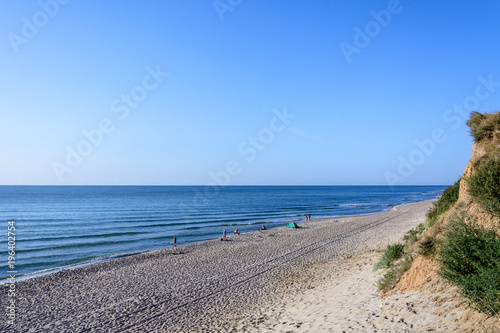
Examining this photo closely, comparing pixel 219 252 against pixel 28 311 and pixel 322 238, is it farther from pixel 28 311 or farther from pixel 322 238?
pixel 28 311

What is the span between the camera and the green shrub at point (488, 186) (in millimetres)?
7180

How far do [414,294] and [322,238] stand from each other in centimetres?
1791

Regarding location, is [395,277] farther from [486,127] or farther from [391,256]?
[486,127]

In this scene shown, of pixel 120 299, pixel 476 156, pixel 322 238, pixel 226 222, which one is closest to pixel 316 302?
pixel 476 156

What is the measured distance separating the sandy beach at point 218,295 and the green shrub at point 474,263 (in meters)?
0.80

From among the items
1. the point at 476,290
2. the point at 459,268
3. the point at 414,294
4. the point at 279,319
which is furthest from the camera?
the point at 279,319

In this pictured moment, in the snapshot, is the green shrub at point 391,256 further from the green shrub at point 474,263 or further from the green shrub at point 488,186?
the green shrub at point 474,263

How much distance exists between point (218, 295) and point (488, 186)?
29.5 feet

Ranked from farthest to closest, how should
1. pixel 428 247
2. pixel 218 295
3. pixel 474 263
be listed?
pixel 218 295
pixel 428 247
pixel 474 263

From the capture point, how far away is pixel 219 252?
2069cm

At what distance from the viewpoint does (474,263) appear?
564cm

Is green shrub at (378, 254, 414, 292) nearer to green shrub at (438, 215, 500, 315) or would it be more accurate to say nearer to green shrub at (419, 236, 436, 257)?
green shrub at (419, 236, 436, 257)

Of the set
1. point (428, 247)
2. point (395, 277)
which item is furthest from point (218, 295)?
point (428, 247)

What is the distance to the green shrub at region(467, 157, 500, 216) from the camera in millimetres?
7180
